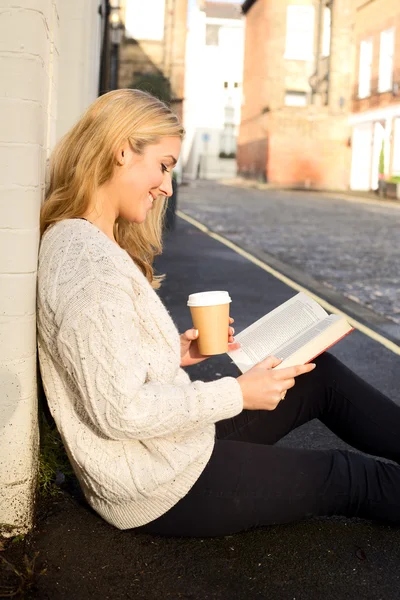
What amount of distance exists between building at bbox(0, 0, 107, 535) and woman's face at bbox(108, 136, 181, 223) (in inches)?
9.5

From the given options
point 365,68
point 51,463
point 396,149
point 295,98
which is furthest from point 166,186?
point 295,98

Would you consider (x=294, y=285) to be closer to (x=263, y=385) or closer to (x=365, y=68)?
(x=263, y=385)

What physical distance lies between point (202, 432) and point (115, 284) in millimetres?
545

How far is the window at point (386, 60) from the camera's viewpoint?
113 feet

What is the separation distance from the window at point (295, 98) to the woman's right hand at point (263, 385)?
41.8 m

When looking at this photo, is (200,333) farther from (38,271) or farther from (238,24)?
(238,24)

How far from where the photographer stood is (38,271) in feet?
8.48

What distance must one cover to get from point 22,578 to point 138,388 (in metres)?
0.68

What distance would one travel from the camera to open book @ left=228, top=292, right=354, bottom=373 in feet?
9.19

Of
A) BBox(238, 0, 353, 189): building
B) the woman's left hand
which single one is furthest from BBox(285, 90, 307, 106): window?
the woman's left hand

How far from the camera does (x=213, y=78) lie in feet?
201

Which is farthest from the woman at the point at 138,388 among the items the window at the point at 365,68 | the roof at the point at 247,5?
the roof at the point at 247,5

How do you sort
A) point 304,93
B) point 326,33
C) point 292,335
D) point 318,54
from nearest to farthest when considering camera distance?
point 292,335 → point 318,54 → point 326,33 → point 304,93

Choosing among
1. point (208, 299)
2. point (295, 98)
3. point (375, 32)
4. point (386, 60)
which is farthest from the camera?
point (295, 98)
